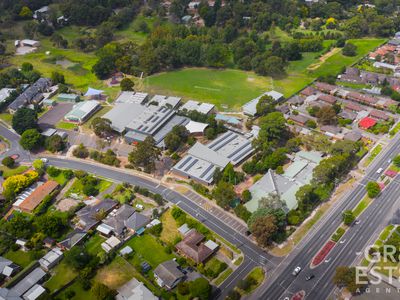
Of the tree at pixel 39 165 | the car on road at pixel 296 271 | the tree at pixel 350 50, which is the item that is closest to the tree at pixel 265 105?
the car on road at pixel 296 271

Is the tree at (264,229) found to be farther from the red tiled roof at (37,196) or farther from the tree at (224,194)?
the red tiled roof at (37,196)

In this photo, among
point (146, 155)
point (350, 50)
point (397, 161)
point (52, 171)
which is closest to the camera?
point (146, 155)

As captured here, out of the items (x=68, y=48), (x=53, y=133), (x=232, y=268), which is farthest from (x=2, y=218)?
(x=68, y=48)

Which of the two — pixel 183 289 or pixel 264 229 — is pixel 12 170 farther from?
pixel 264 229

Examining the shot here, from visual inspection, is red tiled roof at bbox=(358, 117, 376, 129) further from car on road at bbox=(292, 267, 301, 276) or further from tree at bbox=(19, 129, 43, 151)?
tree at bbox=(19, 129, 43, 151)

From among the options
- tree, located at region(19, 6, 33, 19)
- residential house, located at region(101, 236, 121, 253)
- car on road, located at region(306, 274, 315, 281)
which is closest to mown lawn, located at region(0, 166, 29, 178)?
residential house, located at region(101, 236, 121, 253)

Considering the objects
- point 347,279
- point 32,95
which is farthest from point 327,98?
point 32,95

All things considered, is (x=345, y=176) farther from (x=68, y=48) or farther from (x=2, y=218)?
(x=68, y=48)
